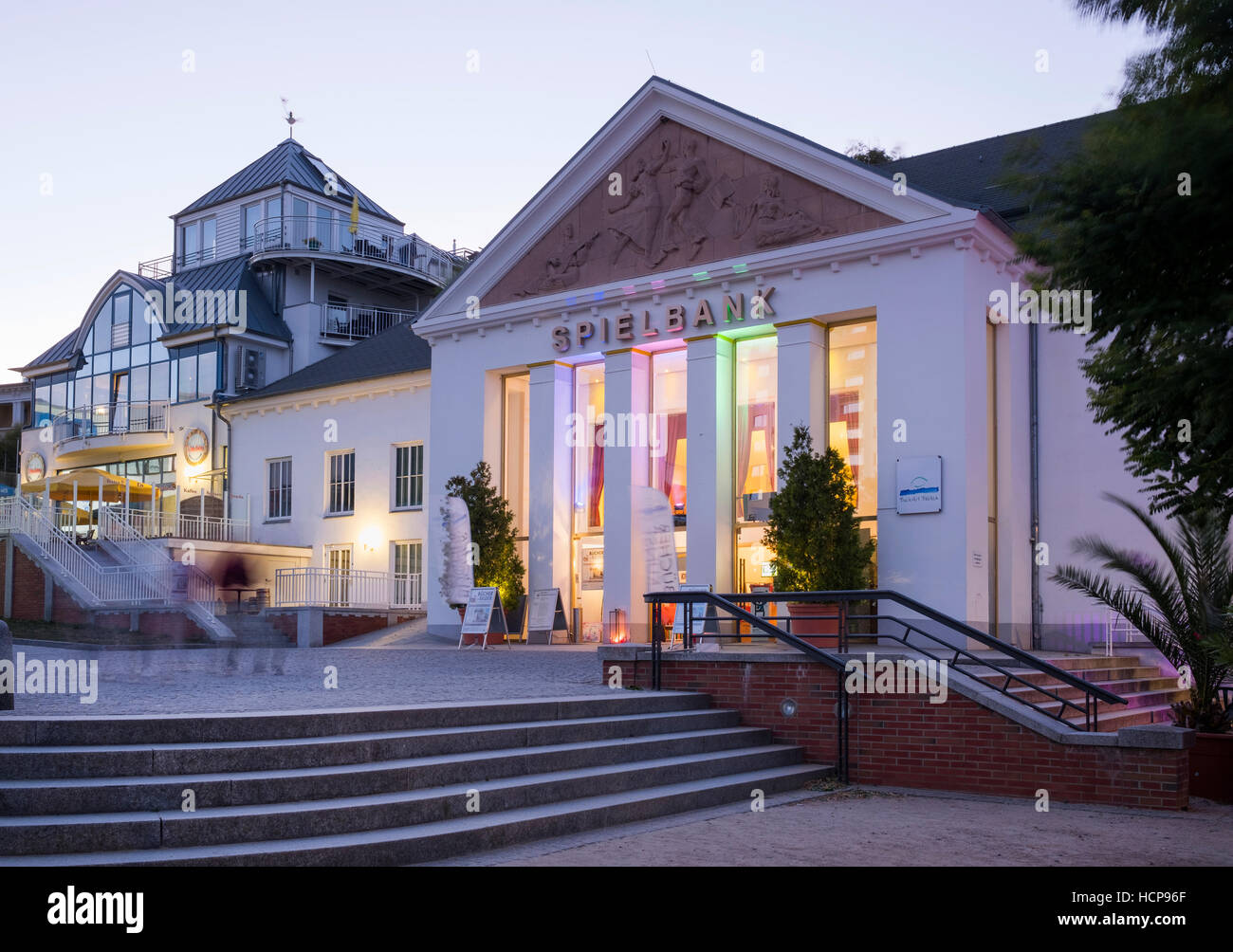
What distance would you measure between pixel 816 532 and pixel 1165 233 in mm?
10209

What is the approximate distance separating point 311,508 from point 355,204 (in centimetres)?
1236

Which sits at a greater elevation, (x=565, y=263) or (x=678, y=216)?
(x=678, y=216)

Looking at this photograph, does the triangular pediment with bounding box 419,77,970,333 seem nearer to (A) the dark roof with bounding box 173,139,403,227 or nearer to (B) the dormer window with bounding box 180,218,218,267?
(A) the dark roof with bounding box 173,139,403,227

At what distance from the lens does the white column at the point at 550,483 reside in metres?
22.9

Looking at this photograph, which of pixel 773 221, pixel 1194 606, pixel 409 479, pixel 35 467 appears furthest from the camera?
pixel 35 467

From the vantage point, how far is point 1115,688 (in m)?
14.4

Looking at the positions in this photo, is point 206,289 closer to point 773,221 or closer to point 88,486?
point 88,486

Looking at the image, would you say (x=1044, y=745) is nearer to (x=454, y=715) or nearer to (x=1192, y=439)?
(x=1192, y=439)

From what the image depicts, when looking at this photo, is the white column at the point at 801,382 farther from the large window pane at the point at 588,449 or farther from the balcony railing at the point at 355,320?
the balcony railing at the point at 355,320

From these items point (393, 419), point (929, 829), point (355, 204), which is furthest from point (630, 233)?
point (355, 204)

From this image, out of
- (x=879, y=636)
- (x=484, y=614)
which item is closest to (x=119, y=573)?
(x=484, y=614)

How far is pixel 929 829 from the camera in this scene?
8.59 metres

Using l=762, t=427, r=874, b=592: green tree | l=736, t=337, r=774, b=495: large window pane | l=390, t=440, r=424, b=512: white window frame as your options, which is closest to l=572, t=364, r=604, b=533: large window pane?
l=736, t=337, r=774, b=495: large window pane

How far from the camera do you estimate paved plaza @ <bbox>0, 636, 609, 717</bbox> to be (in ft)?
31.2
